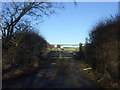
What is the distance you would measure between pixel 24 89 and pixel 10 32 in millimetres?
12236

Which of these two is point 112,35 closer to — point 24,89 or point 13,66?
point 24,89

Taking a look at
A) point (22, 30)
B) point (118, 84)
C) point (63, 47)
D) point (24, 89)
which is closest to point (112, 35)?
point (118, 84)

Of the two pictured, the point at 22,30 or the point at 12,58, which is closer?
the point at 12,58

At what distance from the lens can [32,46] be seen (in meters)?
21.7

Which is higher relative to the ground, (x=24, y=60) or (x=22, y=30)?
(x=22, y=30)

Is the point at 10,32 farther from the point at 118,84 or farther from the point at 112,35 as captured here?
the point at 118,84

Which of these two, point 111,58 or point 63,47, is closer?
point 111,58

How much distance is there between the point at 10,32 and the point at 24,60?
3.55 metres

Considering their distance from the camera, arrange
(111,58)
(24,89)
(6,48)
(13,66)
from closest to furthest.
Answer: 1. (24,89)
2. (111,58)
3. (13,66)
4. (6,48)

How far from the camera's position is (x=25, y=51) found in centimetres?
1952

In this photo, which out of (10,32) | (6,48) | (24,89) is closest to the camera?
(24,89)

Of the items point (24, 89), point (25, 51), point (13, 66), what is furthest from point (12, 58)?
point (24, 89)

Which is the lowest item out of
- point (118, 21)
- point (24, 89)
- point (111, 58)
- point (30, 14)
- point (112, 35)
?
point (24, 89)

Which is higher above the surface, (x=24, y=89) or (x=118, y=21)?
(x=118, y=21)
